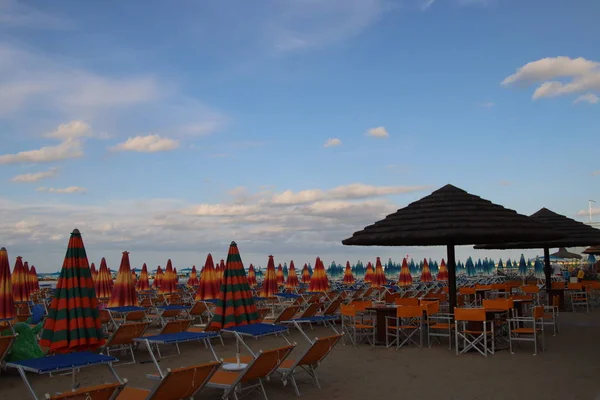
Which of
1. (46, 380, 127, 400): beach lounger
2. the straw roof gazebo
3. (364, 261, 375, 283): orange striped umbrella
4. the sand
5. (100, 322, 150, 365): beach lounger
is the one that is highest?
the straw roof gazebo

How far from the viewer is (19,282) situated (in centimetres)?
1361

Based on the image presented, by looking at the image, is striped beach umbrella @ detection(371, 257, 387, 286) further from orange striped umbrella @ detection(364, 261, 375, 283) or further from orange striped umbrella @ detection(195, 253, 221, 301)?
orange striped umbrella @ detection(195, 253, 221, 301)

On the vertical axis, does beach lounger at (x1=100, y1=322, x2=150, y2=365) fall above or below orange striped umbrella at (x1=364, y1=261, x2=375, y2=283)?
below

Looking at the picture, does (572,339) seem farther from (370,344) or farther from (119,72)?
(119,72)

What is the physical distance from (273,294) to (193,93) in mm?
6169

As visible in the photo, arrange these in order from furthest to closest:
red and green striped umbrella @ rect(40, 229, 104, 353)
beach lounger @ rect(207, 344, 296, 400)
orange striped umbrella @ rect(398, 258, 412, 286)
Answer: orange striped umbrella @ rect(398, 258, 412, 286), red and green striped umbrella @ rect(40, 229, 104, 353), beach lounger @ rect(207, 344, 296, 400)

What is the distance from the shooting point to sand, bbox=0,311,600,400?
627cm

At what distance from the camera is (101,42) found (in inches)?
502

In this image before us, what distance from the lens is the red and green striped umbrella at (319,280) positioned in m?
16.3

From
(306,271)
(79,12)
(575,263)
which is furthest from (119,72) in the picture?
(575,263)

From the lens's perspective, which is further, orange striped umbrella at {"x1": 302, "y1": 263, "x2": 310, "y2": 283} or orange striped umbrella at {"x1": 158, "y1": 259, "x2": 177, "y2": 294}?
orange striped umbrella at {"x1": 302, "y1": 263, "x2": 310, "y2": 283}

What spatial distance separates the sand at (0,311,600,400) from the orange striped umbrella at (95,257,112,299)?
5.66 meters

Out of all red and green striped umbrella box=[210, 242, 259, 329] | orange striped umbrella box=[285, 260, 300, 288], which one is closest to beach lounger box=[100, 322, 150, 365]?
red and green striped umbrella box=[210, 242, 259, 329]

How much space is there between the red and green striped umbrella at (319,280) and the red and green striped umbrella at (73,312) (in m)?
10.1
